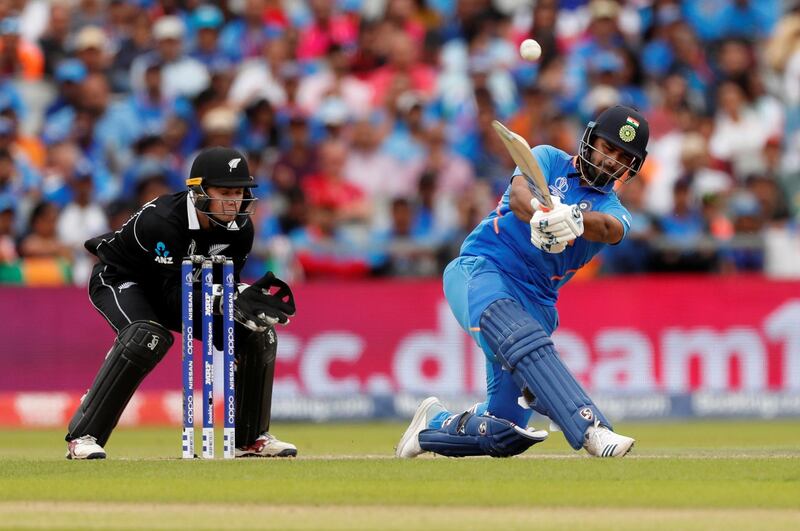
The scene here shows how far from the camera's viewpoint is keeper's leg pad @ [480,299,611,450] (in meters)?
7.69

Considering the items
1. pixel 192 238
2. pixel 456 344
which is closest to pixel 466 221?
pixel 456 344

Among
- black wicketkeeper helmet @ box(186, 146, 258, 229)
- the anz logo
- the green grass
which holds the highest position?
black wicketkeeper helmet @ box(186, 146, 258, 229)

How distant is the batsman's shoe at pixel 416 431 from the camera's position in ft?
28.1

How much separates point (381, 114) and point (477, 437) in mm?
8245

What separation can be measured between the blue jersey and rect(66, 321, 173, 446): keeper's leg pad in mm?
1809

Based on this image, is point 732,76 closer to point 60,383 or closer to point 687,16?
point 687,16

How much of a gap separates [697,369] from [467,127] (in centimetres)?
349

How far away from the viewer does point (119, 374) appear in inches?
326

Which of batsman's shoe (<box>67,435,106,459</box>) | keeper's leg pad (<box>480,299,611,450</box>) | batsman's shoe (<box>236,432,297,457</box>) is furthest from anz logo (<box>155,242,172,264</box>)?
keeper's leg pad (<box>480,299,611,450</box>)

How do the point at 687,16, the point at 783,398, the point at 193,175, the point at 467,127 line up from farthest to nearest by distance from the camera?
the point at 687,16
the point at 467,127
the point at 783,398
the point at 193,175

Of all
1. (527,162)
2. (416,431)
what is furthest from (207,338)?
(527,162)

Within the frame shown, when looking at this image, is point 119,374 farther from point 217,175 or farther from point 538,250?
point 538,250

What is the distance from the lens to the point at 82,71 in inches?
642

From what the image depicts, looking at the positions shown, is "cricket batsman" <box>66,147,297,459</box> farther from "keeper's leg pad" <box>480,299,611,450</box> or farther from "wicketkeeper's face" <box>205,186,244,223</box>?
"keeper's leg pad" <box>480,299,611,450</box>
